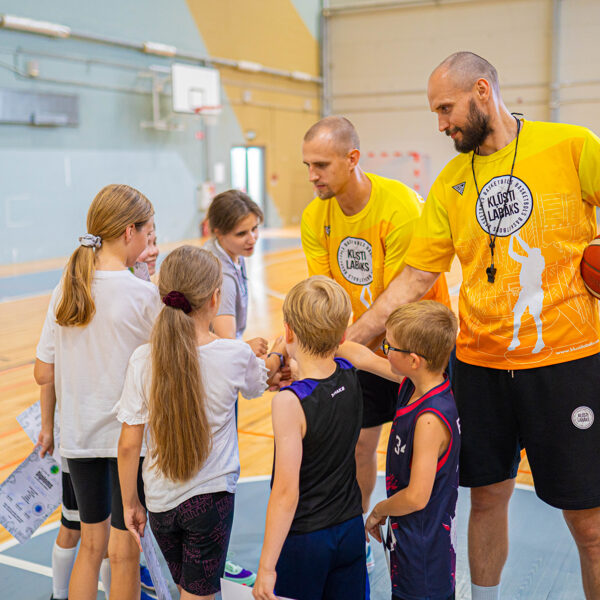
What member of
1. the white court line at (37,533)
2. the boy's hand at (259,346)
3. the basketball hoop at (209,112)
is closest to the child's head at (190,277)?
the boy's hand at (259,346)

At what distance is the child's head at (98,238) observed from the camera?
2168 mm

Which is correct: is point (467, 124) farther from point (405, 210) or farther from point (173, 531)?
point (173, 531)

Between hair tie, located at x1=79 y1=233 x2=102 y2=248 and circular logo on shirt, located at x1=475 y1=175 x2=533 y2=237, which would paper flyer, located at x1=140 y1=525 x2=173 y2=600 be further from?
circular logo on shirt, located at x1=475 y1=175 x2=533 y2=237

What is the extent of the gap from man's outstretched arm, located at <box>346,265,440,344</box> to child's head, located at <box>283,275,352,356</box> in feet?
2.07

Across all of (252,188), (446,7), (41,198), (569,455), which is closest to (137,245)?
(569,455)

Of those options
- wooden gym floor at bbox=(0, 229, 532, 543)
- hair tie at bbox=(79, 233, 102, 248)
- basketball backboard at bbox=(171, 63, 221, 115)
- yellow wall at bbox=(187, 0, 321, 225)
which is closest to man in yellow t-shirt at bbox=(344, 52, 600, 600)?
hair tie at bbox=(79, 233, 102, 248)

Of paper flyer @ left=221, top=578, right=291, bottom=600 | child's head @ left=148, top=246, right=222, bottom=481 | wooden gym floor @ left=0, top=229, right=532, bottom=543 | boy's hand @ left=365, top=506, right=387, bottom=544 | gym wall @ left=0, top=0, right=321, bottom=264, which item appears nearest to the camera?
paper flyer @ left=221, top=578, right=291, bottom=600

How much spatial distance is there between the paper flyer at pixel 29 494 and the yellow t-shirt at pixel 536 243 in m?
1.65

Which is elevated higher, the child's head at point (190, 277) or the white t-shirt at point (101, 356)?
the child's head at point (190, 277)

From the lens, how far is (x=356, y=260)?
290 centimetres

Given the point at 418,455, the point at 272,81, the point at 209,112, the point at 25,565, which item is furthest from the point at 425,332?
the point at 272,81

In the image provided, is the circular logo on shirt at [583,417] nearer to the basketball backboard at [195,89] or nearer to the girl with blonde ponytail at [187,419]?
the girl with blonde ponytail at [187,419]

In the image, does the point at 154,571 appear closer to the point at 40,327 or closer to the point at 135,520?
the point at 135,520

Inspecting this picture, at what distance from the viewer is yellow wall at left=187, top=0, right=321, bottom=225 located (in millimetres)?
16031
